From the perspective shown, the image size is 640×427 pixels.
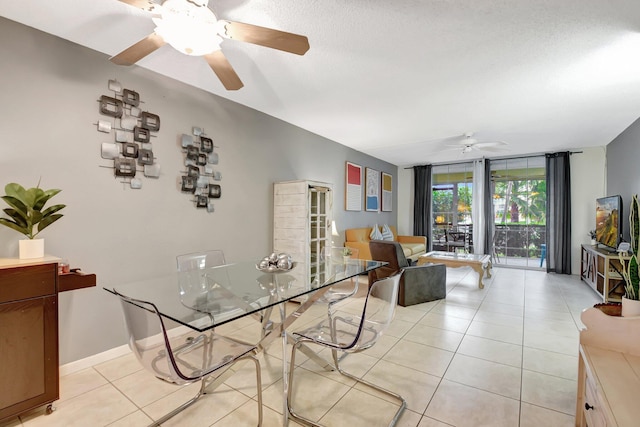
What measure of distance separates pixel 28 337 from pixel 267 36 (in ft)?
7.19

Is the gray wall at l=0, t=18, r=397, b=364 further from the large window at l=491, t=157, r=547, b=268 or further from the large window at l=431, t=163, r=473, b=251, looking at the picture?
the large window at l=491, t=157, r=547, b=268

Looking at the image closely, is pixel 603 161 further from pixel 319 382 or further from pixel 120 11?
pixel 120 11

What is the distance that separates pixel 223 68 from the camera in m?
2.00

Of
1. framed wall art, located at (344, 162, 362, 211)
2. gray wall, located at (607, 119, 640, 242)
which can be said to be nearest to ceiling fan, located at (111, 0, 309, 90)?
framed wall art, located at (344, 162, 362, 211)

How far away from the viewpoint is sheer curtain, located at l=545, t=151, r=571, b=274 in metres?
5.62

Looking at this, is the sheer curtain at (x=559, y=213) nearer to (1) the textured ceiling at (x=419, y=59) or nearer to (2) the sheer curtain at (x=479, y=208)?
(2) the sheer curtain at (x=479, y=208)

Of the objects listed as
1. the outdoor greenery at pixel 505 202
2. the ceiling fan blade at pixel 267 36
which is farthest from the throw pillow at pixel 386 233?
the ceiling fan blade at pixel 267 36

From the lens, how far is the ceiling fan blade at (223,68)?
1.86 m

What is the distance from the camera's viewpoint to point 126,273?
2486 mm

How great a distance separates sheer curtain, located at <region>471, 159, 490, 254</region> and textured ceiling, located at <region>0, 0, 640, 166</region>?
7.63 feet

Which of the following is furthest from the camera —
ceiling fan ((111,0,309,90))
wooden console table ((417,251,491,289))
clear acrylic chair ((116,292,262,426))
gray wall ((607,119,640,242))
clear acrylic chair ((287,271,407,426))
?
wooden console table ((417,251,491,289))

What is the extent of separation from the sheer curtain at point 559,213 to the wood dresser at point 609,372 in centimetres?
525

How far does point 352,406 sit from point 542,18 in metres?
2.73

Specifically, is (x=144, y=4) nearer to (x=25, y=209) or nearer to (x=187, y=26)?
(x=187, y=26)
